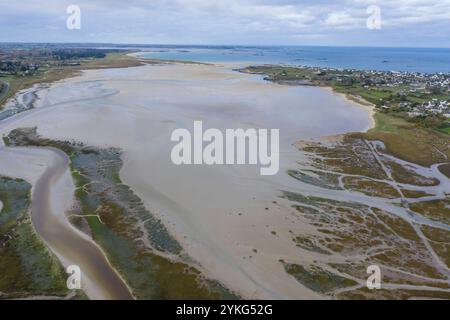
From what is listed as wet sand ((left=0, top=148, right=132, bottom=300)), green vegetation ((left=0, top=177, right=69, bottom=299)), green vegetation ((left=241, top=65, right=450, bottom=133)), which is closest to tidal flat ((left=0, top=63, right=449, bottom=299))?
wet sand ((left=0, top=148, right=132, bottom=300))

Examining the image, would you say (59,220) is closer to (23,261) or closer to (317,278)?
(23,261)

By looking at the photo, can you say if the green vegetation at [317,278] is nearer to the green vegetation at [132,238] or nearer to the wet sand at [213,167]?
the wet sand at [213,167]

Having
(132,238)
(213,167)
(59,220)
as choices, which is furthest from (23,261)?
(213,167)

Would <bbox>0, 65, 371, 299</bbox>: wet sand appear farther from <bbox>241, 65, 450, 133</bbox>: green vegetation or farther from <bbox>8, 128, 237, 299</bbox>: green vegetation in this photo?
<bbox>241, 65, 450, 133</bbox>: green vegetation

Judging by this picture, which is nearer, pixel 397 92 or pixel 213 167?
pixel 213 167
